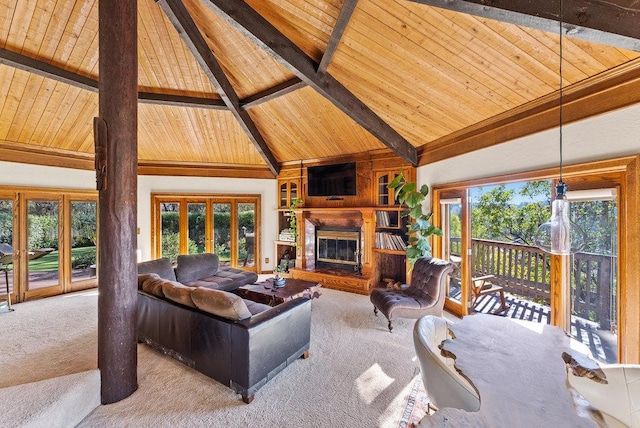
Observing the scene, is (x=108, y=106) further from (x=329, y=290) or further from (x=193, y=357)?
(x=329, y=290)

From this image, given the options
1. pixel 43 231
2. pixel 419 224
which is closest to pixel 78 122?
pixel 43 231

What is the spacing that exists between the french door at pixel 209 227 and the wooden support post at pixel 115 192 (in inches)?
161

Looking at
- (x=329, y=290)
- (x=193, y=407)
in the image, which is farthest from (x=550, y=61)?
(x=329, y=290)

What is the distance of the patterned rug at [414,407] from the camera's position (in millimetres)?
2029

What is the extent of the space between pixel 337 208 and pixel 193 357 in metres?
3.70

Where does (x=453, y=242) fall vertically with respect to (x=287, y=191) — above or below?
below

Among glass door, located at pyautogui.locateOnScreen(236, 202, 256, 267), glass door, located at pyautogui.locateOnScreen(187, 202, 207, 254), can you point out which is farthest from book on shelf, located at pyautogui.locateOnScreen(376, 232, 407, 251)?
glass door, located at pyautogui.locateOnScreen(187, 202, 207, 254)

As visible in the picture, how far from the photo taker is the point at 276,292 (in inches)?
151

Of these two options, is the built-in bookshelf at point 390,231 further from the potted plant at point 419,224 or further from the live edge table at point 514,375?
the live edge table at point 514,375

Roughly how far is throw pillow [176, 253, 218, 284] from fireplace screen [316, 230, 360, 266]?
88.6 inches

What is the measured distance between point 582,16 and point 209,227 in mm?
6457

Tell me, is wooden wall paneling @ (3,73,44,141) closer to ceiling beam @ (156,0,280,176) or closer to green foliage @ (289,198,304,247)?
ceiling beam @ (156,0,280,176)

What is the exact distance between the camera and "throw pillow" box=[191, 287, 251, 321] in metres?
2.29

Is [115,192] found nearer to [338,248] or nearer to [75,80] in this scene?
[75,80]
